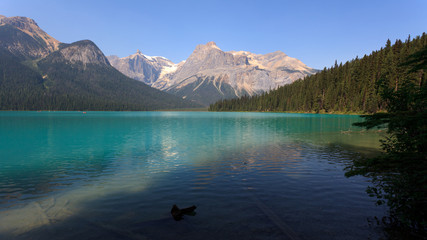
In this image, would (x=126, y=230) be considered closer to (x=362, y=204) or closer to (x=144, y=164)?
(x=362, y=204)

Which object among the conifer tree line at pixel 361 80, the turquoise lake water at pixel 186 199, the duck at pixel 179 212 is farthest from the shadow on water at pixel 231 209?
the conifer tree line at pixel 361 80

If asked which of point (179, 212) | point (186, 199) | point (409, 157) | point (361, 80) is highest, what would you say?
point (361, 80)

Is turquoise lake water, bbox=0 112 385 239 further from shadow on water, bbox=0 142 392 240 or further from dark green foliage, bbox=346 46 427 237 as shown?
dark green foliage, bbox=346 46 427 237

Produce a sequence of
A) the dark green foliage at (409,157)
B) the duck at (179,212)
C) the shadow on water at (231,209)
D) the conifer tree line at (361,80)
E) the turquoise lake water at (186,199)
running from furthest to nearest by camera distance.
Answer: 1. the conifer tree line at (361,80)
2. the duck at (179,212)
3. the turquoise lake water at (186,199)
4. the shadow on water at (231,209)
5. the dark green foliage at (409,157)

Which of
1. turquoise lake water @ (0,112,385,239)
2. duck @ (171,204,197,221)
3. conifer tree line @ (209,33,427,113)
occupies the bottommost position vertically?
turquoise lake water @ (0,112,385,239)

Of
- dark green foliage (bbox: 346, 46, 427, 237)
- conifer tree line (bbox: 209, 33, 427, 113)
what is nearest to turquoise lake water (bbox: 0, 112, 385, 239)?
dark green foliage (bbox: 346, 46, 427, 237)

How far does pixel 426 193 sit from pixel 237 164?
1623 centimetres

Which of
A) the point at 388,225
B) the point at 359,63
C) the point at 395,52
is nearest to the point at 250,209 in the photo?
the point at 388,225

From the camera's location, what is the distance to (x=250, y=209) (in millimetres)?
12953

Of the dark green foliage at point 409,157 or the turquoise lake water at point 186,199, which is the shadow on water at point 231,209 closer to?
the turquoise lake water at point 186,199

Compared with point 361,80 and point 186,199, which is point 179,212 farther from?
point 361,80

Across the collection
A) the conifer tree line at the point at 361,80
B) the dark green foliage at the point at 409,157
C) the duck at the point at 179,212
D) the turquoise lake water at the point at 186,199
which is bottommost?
the turquoise lake water at the point at 186,199

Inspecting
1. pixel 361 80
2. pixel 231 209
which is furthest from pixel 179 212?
pixel 361 80

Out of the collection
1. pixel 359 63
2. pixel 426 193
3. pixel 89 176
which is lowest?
pixel 89 176
